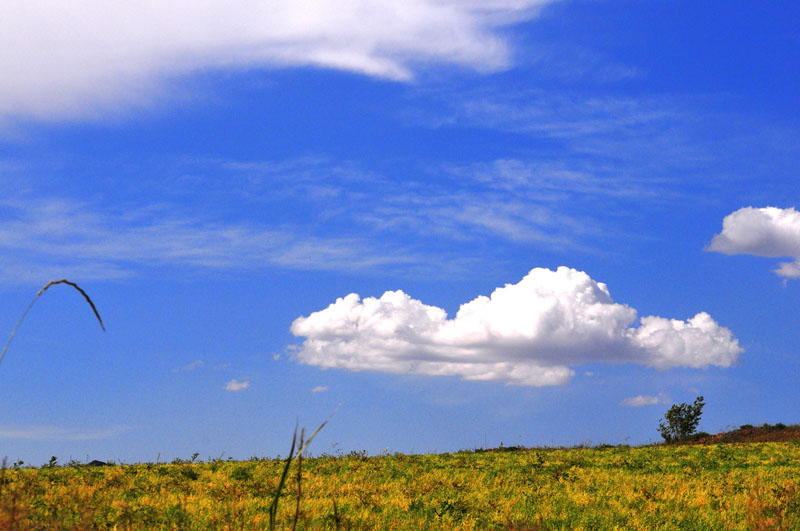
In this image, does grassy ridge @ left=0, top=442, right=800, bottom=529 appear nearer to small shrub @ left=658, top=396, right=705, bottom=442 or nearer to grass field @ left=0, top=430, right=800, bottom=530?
grass field @ left=0, top=430, right=800, bottom=530

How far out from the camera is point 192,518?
11484 millimetres

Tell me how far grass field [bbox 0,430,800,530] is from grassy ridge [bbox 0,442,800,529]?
4 centimetres

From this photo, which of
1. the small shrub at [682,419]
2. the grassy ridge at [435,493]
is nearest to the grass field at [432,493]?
the grassy ridge at [435,493]

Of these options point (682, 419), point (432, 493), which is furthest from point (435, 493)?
point (682, 419)

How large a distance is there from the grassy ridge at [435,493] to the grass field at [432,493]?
1.7 inches

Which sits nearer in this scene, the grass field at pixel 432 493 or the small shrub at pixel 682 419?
the grass field at pixel 432 493

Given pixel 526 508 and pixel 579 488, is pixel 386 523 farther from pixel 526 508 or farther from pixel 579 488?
pixel 579 488

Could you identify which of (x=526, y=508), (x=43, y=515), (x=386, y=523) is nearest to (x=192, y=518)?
(x=43, y=515)

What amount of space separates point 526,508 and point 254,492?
5917 mm

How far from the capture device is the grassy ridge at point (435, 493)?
1151cm

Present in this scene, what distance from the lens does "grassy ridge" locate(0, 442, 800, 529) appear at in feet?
37.8

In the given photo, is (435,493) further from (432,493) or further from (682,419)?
(682,419)

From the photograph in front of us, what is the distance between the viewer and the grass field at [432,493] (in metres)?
11.5

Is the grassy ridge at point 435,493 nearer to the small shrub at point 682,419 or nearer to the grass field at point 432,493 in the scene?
the grass field at point 432,493
